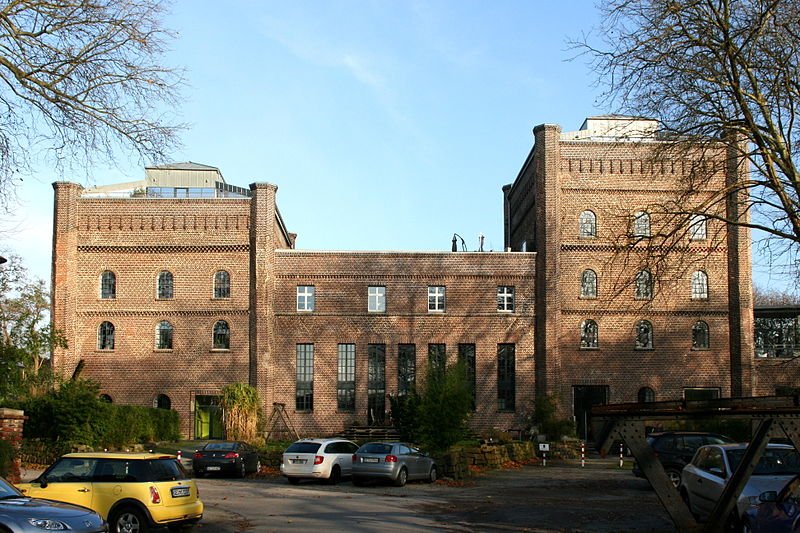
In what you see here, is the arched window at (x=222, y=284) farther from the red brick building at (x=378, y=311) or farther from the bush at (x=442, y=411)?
the bush at (x=442, y=411)

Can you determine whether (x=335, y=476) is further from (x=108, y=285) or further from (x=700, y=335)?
(x=700, y=335)

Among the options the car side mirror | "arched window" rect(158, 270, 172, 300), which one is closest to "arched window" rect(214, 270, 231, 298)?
"arched window" rect(158, 270, 172, 300)

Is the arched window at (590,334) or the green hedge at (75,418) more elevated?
the arched window at (590,334)

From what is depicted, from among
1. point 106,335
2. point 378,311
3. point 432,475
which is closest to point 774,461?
point 432,475

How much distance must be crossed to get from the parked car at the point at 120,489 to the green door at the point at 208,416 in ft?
91.6

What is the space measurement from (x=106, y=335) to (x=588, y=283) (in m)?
22.9

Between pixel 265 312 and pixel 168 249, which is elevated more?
pixel 168 249

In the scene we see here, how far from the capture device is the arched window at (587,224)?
4297cm

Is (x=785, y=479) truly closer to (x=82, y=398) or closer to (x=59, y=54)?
(x=59, y=54)

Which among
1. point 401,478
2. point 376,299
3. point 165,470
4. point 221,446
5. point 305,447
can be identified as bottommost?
point 401,478

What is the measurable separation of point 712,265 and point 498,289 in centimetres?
997

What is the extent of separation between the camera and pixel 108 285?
4359 cm

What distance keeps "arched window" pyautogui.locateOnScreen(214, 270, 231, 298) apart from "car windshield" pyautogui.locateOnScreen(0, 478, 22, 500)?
31.2 m

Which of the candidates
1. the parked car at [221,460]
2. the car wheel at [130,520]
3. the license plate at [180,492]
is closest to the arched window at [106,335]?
the parked car at [221,460]
